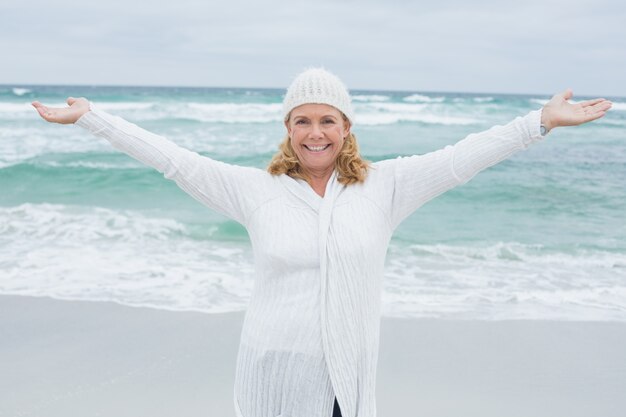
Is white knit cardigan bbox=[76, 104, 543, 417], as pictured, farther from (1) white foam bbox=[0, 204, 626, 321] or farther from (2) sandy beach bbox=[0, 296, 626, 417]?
(1) white foam bbox=[0, 204, 626, 321]

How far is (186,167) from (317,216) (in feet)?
1.56

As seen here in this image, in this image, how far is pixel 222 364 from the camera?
5195 mm

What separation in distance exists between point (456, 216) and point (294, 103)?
10.2 m

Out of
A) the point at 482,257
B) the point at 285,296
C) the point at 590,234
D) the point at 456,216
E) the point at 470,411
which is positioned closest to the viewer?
the point at 285,296

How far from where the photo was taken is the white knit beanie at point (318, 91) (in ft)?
7.23

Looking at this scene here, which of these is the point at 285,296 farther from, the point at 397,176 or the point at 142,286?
the point at 142,286

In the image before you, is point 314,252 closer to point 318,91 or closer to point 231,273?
point 318,91

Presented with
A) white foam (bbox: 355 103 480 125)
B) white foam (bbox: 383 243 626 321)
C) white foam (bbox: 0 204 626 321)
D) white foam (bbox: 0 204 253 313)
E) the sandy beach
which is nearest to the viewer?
the sandy beach

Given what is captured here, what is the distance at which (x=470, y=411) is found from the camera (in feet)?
14.7

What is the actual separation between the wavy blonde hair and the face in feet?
0.09

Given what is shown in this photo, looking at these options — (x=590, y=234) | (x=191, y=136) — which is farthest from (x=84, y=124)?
(x=191, y=136)

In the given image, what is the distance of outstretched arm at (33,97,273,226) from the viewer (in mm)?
2277

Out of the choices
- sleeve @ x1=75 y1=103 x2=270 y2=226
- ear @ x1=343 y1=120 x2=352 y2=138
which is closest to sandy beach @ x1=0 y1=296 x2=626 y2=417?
sleeve @ x1=75 y1=103 x2=270 y2=226

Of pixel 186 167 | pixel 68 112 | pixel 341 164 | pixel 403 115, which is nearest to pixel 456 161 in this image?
pixel 341 164
